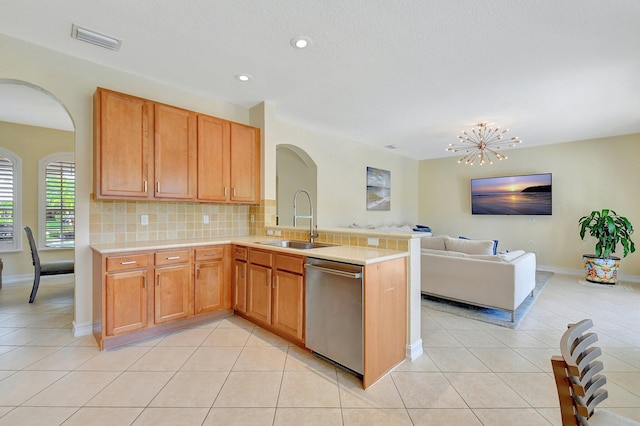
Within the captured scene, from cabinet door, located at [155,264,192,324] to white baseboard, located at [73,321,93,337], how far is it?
0.75 m

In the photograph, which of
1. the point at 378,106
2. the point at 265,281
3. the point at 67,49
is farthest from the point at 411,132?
the point at 67,49

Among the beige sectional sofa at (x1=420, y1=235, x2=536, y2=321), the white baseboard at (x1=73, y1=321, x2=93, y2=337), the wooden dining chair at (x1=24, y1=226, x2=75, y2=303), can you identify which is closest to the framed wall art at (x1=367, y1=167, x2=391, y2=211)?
the beige sectional sofa at (x1=420, y1=235, x2=536, y2=321)

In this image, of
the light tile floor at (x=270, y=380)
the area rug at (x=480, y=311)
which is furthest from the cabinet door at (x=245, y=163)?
the area rug at (x=480, y=311)

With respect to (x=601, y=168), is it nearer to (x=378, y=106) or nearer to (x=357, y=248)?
(x=378, y=106)

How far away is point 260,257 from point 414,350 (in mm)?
1694

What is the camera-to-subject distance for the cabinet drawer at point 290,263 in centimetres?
250

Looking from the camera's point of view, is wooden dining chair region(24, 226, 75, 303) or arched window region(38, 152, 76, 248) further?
arched window region(38, 152, 76, 248)

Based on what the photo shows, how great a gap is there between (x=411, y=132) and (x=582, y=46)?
292 centimetres

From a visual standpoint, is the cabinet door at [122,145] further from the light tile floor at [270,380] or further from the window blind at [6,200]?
the window blind at [6,200]

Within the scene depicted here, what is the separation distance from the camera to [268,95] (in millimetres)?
3711

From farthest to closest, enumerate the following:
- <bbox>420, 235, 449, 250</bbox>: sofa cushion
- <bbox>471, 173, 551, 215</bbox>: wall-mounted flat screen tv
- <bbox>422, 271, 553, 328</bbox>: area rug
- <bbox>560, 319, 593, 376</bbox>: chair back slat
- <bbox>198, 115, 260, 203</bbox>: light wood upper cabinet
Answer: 1. <bbox>471, 173, 551, 215</bbox>: wall-mounted flat screen tv
2. <bbox>420, 235, 449, 250</bbox>: sofa cushion
3. <bbox>198, 115, 260, 203</bbox>: light wood upper cabinet
4. <bbox>422, 271, 553, 328</bbox>: area rug
5. <bbox>560, 319, 593, 376</bbox>: chair back slat

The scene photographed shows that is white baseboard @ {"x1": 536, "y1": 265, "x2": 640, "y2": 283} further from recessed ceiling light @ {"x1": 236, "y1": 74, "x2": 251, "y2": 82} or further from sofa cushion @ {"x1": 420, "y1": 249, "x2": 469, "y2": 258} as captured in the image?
recessed ceiling light @ {"x1": 236, "y1": 74, "x2": 251, "y2": 82}

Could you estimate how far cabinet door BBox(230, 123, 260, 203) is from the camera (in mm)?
3666

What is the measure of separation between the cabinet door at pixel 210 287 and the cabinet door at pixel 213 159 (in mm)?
839
